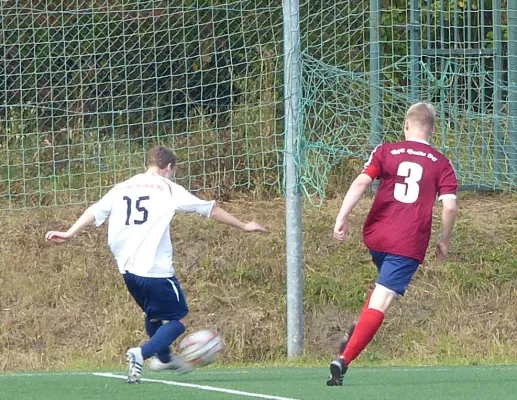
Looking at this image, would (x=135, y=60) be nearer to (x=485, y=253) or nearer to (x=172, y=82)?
(x=172, y=82)

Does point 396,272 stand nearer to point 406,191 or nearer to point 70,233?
point 406,191

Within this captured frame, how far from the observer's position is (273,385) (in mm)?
7609

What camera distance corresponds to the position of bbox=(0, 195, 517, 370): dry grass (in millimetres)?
10648

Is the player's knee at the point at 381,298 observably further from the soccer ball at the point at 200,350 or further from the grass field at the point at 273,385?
the soccer ball at the point at 200,350

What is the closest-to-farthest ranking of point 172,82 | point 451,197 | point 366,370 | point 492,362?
1. point 451,197
2. point 366,370
3. point 492,362
4. point 172,82

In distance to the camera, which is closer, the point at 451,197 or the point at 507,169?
the point at 451,197

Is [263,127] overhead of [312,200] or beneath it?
overhead

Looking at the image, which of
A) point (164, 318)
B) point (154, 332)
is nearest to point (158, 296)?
point (164, 318)

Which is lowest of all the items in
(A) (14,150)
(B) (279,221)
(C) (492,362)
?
(C) (492,362)

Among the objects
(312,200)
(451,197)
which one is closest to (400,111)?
(312,200)

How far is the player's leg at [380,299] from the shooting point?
7.18 meters

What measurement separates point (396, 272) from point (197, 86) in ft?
15.9

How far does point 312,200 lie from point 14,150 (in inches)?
114

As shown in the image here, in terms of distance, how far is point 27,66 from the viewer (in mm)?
11617
